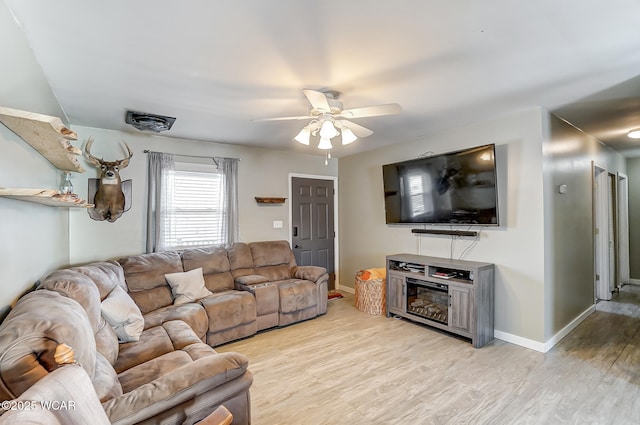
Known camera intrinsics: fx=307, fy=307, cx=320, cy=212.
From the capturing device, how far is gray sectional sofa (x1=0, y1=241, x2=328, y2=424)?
1280 millimetres

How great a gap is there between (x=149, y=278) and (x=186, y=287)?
42 centimetres

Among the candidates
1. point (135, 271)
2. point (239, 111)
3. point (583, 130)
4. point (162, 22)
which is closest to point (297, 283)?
point (135, 271)

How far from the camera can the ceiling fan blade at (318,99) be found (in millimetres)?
2121

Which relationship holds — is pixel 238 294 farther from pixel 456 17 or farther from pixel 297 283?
pixel 456 17

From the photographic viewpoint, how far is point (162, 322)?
2.91 m

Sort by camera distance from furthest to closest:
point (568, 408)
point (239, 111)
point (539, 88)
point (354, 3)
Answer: point (239, 111)
point (539, 88)
point (568, 408)
point (354, 3)

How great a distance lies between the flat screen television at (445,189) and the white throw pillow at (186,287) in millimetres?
2781

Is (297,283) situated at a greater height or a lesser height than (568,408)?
greater

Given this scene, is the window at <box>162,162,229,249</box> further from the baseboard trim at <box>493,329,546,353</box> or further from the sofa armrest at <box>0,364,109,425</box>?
the baseboard trim at <box>493,329,546,353</box>

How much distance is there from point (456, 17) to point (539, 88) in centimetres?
151

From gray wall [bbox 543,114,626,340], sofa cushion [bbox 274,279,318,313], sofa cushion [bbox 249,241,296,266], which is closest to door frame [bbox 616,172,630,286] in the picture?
gray wall [bbox 543,114,626,340]

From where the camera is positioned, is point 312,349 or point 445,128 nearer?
point 312,349

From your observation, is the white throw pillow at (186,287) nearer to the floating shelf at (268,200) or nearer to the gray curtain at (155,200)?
the gray curtain at (155,200)

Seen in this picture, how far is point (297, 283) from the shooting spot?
13.4ft
